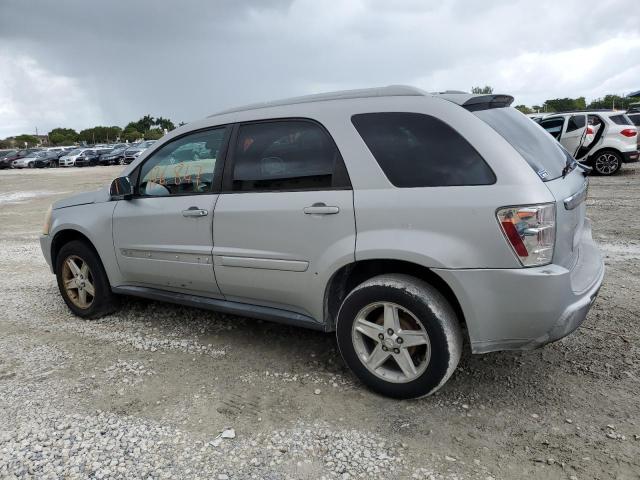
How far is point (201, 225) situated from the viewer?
3.71 meters

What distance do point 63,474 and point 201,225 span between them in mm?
1753

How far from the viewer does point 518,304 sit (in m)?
2.68

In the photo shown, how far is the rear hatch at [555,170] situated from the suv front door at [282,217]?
969mm

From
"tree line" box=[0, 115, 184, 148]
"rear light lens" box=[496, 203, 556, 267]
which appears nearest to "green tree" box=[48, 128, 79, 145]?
"tree line" box=[0, 115, 184, 148]

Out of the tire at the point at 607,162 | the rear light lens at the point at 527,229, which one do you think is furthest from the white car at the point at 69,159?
the rear light lens at the point at 527,229

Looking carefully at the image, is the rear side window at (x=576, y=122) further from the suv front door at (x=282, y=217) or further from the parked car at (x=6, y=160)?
the parked car at (x=6, y=160)

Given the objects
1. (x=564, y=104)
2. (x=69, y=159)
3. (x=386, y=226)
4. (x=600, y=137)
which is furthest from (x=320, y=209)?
(x=564, y=104)

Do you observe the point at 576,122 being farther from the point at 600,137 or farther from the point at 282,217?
the point at 282,217

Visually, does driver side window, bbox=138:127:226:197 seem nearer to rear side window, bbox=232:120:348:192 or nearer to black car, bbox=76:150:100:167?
rear side window, bbox=232:120:348:192

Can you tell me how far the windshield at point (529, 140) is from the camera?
2.87 metres

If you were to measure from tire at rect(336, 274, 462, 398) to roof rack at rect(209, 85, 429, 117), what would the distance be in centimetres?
111

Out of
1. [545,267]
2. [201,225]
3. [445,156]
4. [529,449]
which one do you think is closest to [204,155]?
[201,225]

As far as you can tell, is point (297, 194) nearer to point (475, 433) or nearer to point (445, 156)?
point (445, 156)

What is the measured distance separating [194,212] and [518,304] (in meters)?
2.25
